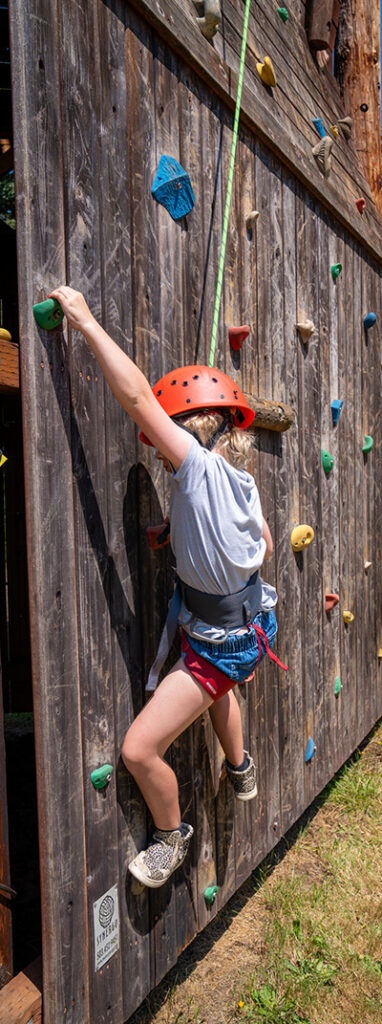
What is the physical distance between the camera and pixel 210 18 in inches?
85.9

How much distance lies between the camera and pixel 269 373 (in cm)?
276

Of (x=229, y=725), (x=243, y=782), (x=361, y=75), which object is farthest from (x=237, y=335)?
(x=361, y=75)

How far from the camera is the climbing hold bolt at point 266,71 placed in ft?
8.75

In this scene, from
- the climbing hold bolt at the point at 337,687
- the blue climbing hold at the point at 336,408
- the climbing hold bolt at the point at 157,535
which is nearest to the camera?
the climbing hold bolt at the point at 157,535

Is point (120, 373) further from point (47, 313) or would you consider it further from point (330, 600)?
point (330, 600)

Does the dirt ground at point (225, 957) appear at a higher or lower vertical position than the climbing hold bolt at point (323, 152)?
lower

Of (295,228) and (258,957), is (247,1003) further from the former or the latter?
A: (295,228)

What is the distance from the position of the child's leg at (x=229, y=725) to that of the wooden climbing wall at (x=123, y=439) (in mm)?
121

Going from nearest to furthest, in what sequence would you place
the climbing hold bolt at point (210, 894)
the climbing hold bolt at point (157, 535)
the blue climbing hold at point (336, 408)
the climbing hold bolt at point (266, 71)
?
1. the climbing hold bolt at point (157, 535)
2. the climbing hold bolt at point (210, 894)
3. the climbing hold bolt at point (266, 71)
4. the blue climbing hold at point (336, 408)

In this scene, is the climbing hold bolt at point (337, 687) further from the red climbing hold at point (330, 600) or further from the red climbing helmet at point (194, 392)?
the red climbing helmet at point (194, 392)

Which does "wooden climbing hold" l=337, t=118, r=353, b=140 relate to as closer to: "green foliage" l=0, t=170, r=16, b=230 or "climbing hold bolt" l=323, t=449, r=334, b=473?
"climbing hold bolt" l=323, t=449, r=334, b=473

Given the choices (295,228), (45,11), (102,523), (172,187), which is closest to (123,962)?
(102,523)

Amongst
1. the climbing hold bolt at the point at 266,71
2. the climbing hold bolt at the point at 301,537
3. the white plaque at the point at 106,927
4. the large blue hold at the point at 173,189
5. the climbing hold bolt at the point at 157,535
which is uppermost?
the climbing hold bolt at the point at 266,71

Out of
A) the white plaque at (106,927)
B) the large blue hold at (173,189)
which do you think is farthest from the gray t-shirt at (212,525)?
the large blue hold at (173,189)
